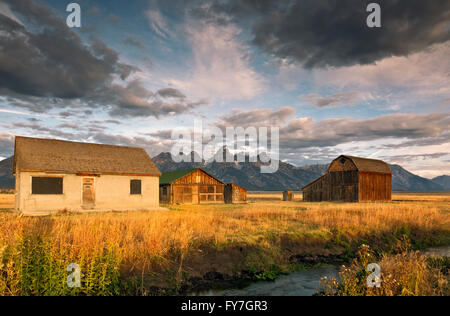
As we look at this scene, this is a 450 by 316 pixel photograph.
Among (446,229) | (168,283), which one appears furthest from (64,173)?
(446,229)

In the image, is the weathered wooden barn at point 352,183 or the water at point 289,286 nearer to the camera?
the water at point 289,286

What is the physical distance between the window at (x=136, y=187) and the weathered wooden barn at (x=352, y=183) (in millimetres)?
33713

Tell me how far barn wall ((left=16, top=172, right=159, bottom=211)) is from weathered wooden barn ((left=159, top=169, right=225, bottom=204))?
33.1 ft

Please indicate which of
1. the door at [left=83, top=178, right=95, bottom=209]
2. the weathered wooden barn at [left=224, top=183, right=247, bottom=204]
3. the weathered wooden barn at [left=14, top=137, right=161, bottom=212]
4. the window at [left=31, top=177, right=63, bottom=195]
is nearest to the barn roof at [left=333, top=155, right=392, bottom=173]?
the weathered wooden barn at [left=224, top=183, right=247, bottom=204]

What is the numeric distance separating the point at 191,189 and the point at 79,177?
18.6 m

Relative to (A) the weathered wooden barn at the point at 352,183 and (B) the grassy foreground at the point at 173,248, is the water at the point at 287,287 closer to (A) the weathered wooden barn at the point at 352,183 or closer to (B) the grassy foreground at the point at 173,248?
(B) the grassy foreground at the point at 173,248

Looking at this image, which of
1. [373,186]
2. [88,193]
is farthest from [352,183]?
[88,193]

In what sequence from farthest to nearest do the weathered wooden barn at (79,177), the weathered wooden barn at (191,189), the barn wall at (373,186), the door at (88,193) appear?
the barn wall at (373,186) < the weathered wooden barn at (191,189) < the door at (88,193) < the weathered wooden barn at (79,177)

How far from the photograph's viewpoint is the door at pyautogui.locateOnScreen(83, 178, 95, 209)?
28125mm

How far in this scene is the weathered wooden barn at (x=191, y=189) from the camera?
4300 centimetres

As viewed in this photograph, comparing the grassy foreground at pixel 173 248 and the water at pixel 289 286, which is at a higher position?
the grassy foreground at pixel 173 248

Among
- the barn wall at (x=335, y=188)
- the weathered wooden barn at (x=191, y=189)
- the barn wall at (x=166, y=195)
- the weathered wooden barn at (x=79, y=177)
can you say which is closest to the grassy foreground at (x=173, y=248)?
the weathered wooden barn at (x=79, y=177)
